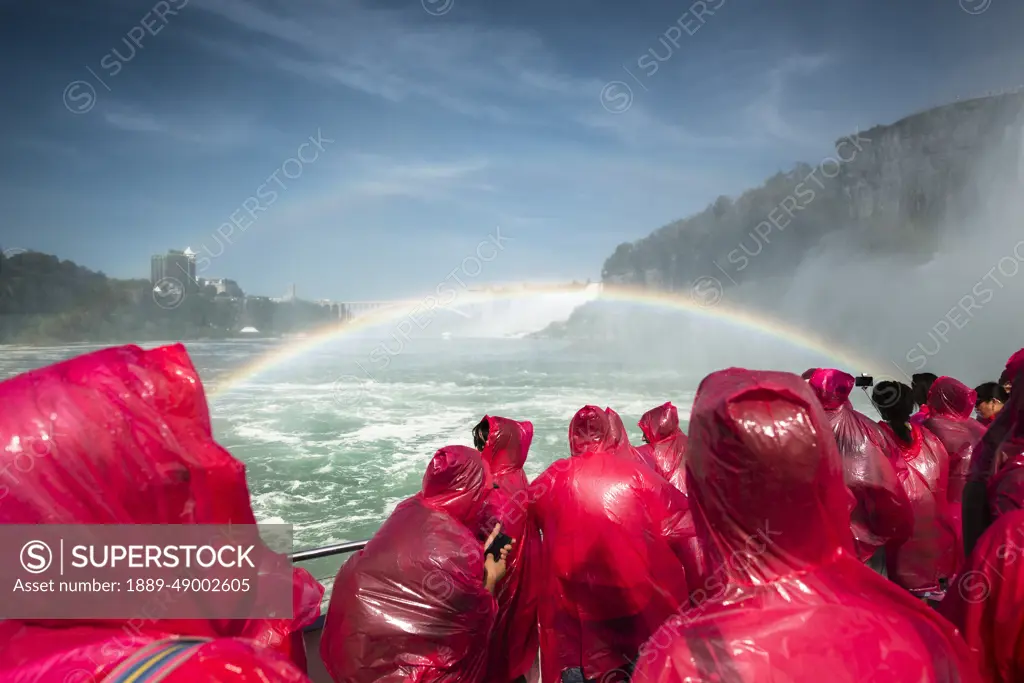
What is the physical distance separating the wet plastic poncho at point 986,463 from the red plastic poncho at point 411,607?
170 cm

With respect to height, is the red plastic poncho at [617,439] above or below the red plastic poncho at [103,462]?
below

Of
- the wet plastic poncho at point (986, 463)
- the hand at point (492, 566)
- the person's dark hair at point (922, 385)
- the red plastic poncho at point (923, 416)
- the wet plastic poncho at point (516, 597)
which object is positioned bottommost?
the wet plastic poncho at point (516, 597)

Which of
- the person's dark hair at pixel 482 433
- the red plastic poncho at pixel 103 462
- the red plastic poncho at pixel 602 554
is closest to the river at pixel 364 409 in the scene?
the person's dark hair at pixel 482 433

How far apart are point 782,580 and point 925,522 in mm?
3856

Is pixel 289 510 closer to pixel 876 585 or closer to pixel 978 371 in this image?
pixel 876 585

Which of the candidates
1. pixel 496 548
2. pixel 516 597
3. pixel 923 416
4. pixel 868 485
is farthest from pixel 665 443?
pixel 496 548

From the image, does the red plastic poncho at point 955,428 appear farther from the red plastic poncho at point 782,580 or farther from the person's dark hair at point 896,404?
the red plastic poncho at point 782,580

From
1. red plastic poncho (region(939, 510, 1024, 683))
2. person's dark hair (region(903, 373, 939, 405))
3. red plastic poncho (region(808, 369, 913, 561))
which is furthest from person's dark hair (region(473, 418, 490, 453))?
person's dark hair (region(903, 373, 939, 405))

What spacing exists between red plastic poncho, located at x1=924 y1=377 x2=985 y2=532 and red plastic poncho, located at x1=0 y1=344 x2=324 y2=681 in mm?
4811

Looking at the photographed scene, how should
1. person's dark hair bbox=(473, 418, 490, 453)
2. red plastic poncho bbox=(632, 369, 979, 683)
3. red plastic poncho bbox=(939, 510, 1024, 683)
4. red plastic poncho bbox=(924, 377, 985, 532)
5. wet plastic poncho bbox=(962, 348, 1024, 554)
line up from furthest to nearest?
1. red plastic poncho bbox=(924, 377, 985, 532)
2. person's dark hair bbox=(473, 418, 490, 453)
3. wet plastic poncho bbox=(962, 348, 1024, 554)
4. red plastic poncho bbox=(939, 510, 1024, 683)
5. red plastic poncho bbox=(632, 369, 979, 683)

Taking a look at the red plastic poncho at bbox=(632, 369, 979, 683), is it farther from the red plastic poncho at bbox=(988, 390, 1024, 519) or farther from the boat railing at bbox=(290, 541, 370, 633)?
the boat railing at bbox=(290, 541, 370, 633)

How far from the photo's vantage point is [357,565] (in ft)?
7.38

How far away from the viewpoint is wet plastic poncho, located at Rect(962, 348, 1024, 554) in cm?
197

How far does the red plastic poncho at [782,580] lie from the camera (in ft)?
3.44
